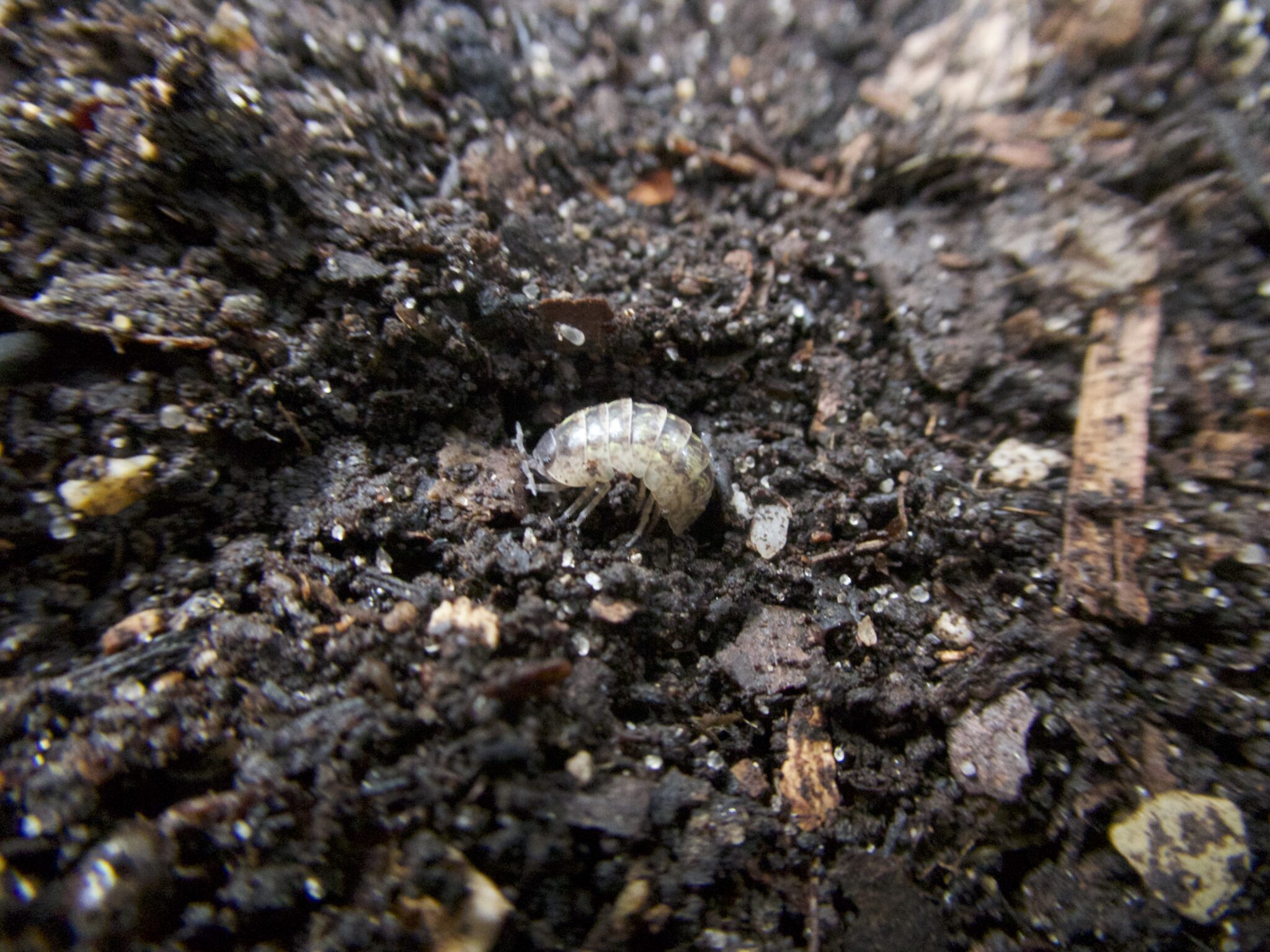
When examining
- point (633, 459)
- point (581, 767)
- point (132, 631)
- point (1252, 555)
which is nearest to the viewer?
point (581, 767)

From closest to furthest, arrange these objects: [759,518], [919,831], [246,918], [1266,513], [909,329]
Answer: [246,918] → [919,831] → [1266,513] → [759,518] → [909,329]

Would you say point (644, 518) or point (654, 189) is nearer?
point (644, 518)

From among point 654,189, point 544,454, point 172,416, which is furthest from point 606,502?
point 654,189

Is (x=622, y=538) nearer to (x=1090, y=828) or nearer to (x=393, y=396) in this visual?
(x=393, y=396)

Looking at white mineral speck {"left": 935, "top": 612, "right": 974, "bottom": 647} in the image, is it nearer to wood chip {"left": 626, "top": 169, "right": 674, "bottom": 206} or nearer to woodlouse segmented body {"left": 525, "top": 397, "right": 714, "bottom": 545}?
woodlouse segmented body {"left": 525, "top": 397, "right": 714, "bottom": 545}

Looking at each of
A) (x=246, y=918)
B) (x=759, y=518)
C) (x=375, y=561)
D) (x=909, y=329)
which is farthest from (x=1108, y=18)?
(x=246, y=918)

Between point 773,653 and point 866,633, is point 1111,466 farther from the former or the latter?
point 773,653
